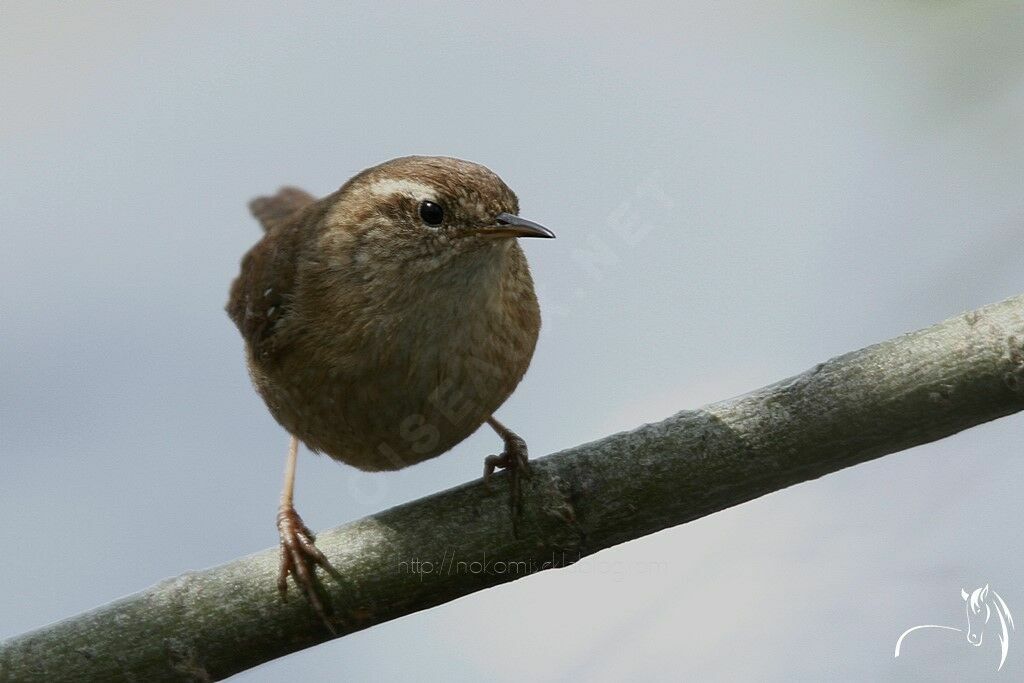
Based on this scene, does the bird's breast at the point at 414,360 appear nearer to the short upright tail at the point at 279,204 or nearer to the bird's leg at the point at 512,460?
the bird's leg at the point at 512,460

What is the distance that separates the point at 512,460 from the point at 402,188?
99 cm

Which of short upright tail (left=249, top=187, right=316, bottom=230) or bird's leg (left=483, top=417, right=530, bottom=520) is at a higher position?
short upright tail (left=249, top=187, right=316, bottom=230)

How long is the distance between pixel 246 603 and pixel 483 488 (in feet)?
2.39

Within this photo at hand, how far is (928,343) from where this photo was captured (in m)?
2.78

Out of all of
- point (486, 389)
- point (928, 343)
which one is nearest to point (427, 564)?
point (486, 389)

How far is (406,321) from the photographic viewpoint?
11.7ft

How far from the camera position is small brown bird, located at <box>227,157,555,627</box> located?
3.56 meters

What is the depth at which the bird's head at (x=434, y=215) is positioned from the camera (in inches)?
140

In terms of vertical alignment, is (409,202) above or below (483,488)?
above

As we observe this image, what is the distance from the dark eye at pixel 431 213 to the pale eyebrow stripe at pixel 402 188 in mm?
25

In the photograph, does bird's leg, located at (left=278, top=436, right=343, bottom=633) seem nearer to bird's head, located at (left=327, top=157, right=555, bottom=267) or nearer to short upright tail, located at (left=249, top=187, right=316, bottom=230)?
bird's head, located at (left=327, top=157, right=555, bottom=267)

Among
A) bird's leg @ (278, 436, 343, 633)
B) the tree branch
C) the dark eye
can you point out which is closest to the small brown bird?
the dark eye

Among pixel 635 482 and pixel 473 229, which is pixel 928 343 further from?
pixel 473 229

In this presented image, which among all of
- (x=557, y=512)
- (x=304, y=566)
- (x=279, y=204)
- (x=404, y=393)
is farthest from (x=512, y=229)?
(x=279, y=204)
